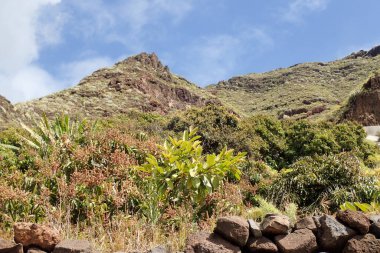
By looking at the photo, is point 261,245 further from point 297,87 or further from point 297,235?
point 297,87

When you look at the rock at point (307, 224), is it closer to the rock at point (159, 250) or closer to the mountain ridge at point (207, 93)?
the rock at point (159, 250)

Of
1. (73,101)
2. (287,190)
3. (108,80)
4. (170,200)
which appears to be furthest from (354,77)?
(170,200)

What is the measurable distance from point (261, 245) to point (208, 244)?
2.18 ft

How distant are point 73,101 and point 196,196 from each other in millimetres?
46331

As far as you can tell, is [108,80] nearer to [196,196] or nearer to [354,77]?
[354,77]

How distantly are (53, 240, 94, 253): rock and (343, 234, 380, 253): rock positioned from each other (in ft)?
9.25

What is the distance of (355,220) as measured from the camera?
16.7ft

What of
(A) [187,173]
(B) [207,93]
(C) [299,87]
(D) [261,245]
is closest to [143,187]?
(A) [187,173]

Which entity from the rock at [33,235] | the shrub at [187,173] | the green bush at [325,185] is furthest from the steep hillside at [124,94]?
the rock at [33,235]

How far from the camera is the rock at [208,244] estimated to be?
4.68m

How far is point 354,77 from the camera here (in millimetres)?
77438

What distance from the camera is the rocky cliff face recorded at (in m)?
33.6

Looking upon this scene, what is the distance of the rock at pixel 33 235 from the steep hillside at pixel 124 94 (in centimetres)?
3628

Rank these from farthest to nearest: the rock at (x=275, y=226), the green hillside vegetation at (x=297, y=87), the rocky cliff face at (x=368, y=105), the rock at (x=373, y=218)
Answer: the green hillside vegetation at (x=297, y=87) → the rocky cliff face at (x=368, y=105) → the rock at (x=373, y=218) → the rock at (x=275, y=226)
